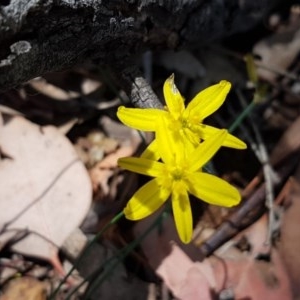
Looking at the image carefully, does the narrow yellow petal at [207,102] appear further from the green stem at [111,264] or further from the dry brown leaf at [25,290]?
the dry brown leaf at [25,290]

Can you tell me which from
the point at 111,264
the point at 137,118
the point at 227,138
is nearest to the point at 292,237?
the point at 111,264

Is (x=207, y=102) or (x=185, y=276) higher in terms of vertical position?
(x=207, y=102)

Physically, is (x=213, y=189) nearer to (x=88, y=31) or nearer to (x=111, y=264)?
(x=88, y=31)

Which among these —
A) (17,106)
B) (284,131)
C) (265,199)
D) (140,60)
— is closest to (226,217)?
(265,199)

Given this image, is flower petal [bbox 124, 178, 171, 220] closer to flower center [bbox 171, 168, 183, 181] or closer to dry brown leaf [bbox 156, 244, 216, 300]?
flower center [bbox 171, 168, 183, 181]

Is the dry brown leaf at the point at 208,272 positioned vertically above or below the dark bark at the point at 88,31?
below

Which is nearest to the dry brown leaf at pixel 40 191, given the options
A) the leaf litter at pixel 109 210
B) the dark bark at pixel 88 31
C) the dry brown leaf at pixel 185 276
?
the leaf litter at pixel 109 210

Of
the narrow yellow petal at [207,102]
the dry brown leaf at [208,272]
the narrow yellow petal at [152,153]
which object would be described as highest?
the narrow yellow petal at [207,102]
